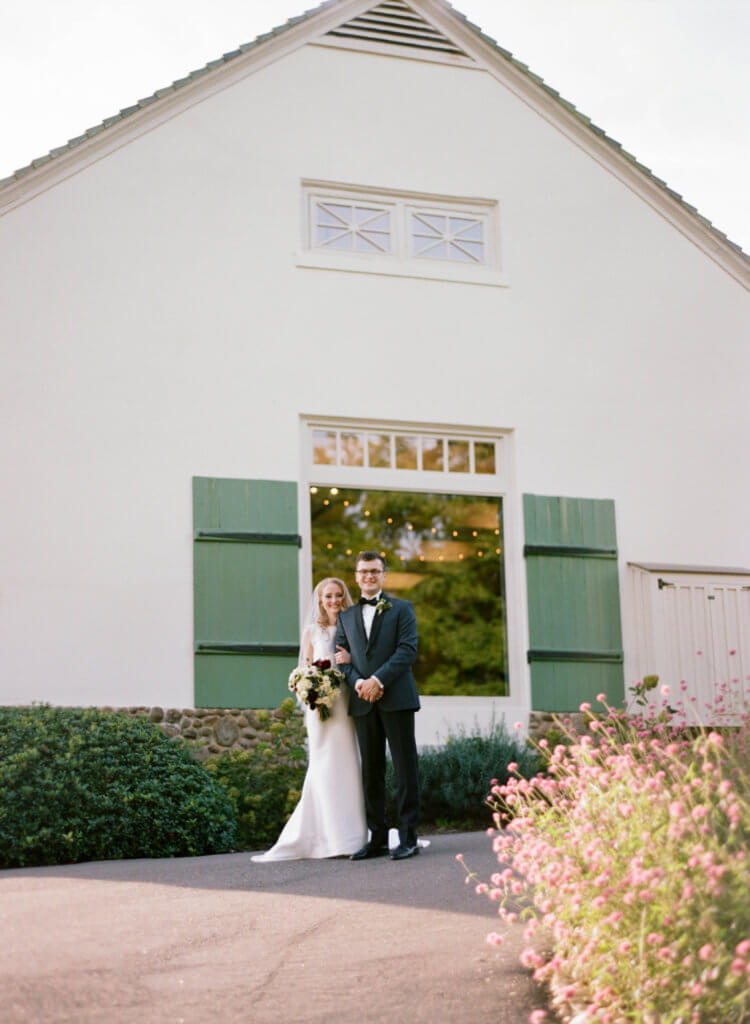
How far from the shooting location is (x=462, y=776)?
855 cm

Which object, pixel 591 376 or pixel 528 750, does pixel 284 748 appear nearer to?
pixel 528 750

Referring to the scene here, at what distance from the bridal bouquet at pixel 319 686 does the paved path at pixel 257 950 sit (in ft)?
4.13

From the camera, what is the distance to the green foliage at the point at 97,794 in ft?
22.5

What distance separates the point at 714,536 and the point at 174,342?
14.9 ft

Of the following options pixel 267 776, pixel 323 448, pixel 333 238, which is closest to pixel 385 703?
pixel 267 776

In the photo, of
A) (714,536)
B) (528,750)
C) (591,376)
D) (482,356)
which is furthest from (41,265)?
(714,536)

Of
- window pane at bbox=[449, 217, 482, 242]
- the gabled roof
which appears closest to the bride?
window pane at bbox=[449, 217, 482, 242]

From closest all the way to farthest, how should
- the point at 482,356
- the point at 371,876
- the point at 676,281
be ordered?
the point at 371,876 < the point at 482,356 < the point at 676,281

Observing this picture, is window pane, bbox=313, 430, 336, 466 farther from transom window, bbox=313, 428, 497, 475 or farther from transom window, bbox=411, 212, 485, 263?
transom window, bbox=411, 212, 485, 263

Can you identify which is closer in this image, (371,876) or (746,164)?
(371,876)

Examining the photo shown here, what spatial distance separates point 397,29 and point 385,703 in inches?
240

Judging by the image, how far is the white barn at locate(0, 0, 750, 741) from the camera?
875cm

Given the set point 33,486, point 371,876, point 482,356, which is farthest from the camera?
point 482,356

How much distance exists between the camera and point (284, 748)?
866cm
